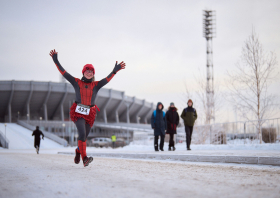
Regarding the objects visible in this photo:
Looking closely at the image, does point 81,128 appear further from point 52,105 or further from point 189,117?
point 52,105

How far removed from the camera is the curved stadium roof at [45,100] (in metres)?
62.8

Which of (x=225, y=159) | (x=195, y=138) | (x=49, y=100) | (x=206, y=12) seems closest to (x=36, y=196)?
(x=225, y=159)

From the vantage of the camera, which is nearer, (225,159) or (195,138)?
(225,159)

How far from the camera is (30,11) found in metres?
18.3

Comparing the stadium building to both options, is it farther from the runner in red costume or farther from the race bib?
the race bib

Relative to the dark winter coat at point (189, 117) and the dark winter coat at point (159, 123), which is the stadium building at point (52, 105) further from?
the dark winter coat at point (189, 117)

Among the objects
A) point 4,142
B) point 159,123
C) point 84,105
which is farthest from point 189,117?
point 4,142

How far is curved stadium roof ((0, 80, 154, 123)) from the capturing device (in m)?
62.8

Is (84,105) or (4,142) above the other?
(84,105)

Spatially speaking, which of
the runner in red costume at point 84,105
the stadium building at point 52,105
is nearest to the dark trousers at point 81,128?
the runner in red costume at point 84,105

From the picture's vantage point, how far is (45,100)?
68.0 m

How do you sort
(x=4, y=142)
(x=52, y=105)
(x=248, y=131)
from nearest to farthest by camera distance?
(x=248, y=131) → (x=4, y=142) → (x=52, y=105)

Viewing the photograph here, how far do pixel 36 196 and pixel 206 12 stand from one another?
4904 centimetres

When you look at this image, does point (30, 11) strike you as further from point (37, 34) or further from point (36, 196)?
point (36, 196)
